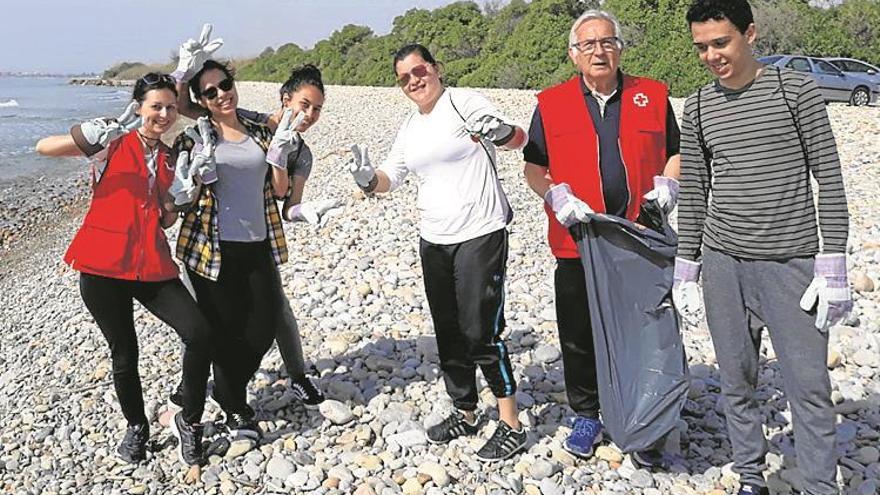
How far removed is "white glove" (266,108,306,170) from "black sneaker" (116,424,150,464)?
149 centimetres

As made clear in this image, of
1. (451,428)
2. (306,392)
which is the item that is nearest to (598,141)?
(451,428)

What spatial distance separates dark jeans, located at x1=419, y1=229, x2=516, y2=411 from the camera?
3.38 m

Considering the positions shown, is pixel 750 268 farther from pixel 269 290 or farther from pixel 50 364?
pixel 50 364

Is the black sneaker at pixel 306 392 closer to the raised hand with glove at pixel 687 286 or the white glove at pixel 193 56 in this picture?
the white glove at pixel 193 56

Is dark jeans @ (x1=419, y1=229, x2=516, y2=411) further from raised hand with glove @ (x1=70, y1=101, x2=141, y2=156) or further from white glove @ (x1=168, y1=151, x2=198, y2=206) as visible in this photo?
raised hand with glove @ (x1=70, y1=101, x2=141, y2=156)

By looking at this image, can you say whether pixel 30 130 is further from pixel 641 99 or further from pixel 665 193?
pixel 665 193

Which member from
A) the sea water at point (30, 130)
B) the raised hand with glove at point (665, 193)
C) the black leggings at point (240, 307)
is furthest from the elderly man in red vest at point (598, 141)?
the sea water at point (30, 130)

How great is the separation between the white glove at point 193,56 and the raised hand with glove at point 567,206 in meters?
1.72

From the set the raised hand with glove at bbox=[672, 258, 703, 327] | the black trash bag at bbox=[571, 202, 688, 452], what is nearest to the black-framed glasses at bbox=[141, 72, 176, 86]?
the black trash bag at bbox=[571, 202, 688, 452]

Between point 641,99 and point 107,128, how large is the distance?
223 cm

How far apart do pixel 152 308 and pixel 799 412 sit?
8.91ft

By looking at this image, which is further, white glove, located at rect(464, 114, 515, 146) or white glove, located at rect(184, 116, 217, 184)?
white glove, located at rect(184, 116, 217, 184)

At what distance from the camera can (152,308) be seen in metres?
3.47

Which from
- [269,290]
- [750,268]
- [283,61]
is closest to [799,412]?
[750,268]
